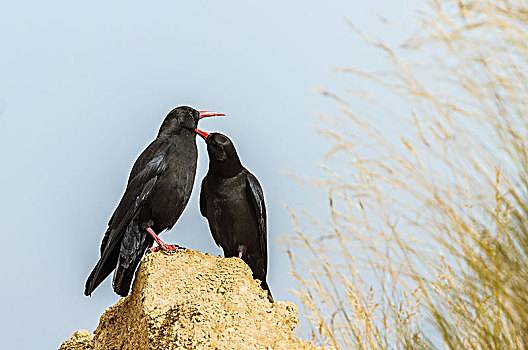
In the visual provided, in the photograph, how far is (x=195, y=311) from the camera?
2340 millimetres

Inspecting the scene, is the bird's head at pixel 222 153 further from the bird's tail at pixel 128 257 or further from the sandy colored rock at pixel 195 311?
the sandy colored rock at pixel 195 311

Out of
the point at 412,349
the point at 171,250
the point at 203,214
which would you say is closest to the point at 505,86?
the point at 412,349

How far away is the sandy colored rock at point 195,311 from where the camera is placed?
7.48 feet

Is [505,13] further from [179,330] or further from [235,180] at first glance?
[235,180]

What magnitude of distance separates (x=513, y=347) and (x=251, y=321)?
99cm

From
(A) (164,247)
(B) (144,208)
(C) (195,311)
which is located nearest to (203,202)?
(B) (144,208)

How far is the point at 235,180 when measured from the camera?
346 centimetres

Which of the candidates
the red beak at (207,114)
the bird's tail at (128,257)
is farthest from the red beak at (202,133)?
the bird's tail at (128,257)

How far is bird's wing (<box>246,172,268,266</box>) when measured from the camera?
3465 millimetres

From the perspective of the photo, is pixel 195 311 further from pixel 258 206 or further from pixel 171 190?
pixel 258 206

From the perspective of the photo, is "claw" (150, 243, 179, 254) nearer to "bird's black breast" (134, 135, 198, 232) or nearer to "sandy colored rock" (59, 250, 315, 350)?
"sandy colored rock" (59, 250, 315, 350)

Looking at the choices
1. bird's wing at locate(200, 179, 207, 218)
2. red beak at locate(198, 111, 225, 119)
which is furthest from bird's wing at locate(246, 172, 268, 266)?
red beak at locate(198, 111, 225, 119)

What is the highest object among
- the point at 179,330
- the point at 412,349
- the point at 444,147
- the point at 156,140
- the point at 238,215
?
the point at 156,140

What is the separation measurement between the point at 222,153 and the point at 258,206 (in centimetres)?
37
